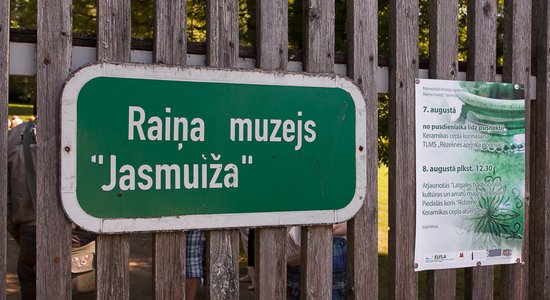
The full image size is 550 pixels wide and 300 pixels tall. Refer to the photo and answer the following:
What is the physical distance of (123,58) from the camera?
8.97 feet

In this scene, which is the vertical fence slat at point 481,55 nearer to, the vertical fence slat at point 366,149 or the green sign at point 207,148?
the vertical fence slat at point 366,149

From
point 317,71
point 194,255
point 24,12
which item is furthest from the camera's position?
point 24,12

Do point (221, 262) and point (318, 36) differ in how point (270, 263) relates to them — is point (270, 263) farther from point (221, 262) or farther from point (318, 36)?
point (318, 36)

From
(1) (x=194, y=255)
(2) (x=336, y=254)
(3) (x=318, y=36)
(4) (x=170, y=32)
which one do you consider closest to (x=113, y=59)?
(4) (x=170, y=32)

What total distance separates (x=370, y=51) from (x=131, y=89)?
1163 millimetres

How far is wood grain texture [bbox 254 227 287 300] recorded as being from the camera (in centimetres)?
300

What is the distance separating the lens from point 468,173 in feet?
11.4

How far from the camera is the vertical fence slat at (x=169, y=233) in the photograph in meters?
2.81

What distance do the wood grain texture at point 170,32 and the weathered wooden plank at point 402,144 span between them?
1070mm

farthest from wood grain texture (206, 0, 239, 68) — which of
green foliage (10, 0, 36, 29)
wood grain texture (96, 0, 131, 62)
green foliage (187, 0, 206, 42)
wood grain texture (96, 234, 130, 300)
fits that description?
green foliage (10, 0, 36, 29)

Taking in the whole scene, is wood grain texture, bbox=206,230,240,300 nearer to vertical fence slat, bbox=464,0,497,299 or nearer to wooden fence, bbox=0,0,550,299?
wooden fence, bbox=0,0,550,299

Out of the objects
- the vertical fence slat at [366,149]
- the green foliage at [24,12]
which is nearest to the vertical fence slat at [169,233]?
the vertical fence slat at [366,149]

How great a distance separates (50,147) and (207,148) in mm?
612

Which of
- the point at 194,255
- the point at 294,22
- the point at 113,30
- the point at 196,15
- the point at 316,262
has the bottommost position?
the point at 194,255
